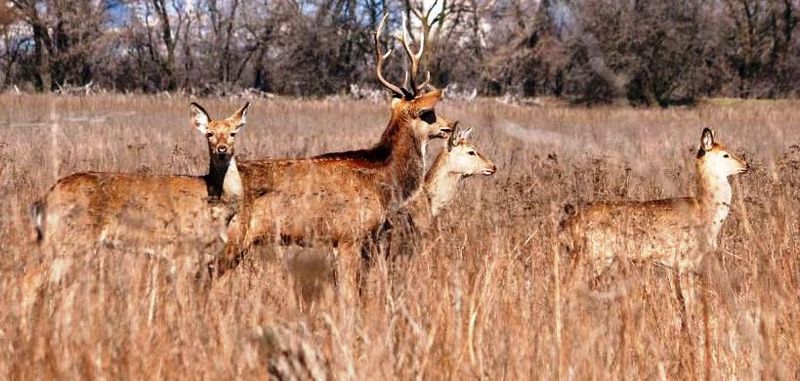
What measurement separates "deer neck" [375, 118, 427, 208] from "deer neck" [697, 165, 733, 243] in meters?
1.85

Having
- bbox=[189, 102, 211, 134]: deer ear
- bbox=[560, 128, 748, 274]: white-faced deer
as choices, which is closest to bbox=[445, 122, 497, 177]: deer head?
bbox=[560, 128, 748, 274]: white-faced deer

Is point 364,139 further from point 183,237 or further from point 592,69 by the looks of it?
point 592,69

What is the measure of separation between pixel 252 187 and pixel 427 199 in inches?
68.7

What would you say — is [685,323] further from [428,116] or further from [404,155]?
[428,116]

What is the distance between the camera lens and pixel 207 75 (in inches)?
1919

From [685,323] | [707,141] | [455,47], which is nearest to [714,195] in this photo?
[707,141]

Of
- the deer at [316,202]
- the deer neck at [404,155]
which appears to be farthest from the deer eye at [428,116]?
the deer at [316,202]

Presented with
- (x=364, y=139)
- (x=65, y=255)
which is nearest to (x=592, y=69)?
(x=364, y=139)

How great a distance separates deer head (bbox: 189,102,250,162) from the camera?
5.96 m

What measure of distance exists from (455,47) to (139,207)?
46.1 meters

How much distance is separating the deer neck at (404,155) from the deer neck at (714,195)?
1.85 m

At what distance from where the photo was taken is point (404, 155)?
7188 millimetres

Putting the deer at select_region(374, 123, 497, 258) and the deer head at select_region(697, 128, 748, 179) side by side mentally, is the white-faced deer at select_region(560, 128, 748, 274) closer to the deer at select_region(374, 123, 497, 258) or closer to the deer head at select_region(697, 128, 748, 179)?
the deer head at select_region(697, 128, 748, 179)

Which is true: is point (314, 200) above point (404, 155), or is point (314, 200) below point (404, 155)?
below
